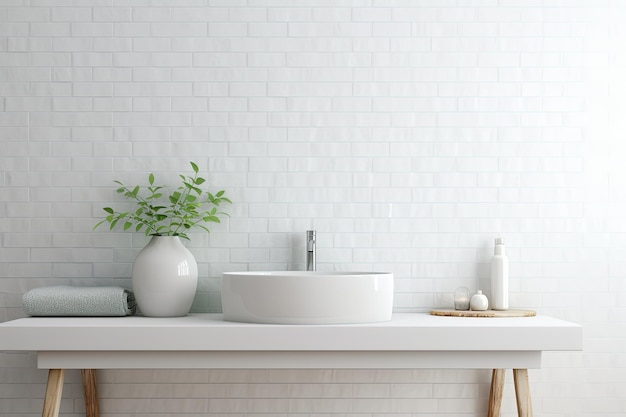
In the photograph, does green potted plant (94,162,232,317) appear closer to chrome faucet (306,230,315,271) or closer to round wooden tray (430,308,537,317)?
chrome faucet (306,230,315,271)

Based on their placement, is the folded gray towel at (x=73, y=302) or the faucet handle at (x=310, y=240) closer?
the folded gray towel at (x=73, y=302)

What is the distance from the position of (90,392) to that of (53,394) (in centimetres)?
41

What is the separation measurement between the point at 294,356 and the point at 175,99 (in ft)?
3.69

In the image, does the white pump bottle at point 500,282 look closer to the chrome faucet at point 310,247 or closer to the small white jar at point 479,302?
the small white jar at point 479,302

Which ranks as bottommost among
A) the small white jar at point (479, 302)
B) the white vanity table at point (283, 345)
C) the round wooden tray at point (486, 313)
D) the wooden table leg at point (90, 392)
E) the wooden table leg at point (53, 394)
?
the wooden table leg at point (90, 392)

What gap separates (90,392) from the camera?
273 centimetres

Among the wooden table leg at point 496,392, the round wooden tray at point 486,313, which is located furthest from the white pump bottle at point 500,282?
the wooden table leg at point 496,392

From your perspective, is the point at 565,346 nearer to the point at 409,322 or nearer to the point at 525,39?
the point at 409,322

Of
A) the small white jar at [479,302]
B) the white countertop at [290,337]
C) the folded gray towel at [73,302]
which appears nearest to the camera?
the white countertop at [290,337]

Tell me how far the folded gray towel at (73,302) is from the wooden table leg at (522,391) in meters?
1.33

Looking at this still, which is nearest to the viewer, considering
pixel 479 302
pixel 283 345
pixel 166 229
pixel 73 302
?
pixel 283 345

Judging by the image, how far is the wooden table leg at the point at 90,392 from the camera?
2.71 metres

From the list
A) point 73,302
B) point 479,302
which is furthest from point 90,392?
point 479,302

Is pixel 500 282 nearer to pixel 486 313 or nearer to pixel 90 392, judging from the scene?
pixel 486 313
